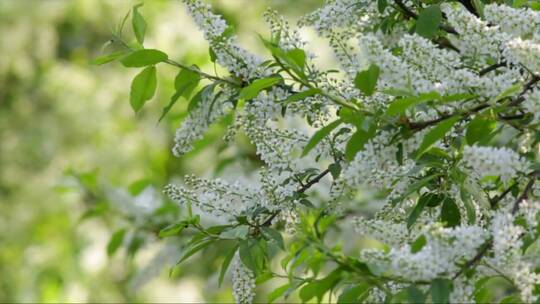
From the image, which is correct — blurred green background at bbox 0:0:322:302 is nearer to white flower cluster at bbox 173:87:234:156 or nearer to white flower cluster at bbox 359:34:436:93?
white flower cluster at bbox 173:87:234:156

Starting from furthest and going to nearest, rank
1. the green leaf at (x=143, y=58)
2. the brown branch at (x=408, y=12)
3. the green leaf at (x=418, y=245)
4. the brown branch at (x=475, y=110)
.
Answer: the brown branch at (x=408, y=12) → the green leaf at (x=143, y=58) → the brown branch at (x=475, y=110) → the green leaf at (x=418, y=245)

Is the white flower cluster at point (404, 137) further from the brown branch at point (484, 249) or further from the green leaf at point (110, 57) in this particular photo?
the green leaf at point (110, 57)

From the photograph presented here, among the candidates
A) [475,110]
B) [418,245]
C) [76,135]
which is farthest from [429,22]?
[76,135]

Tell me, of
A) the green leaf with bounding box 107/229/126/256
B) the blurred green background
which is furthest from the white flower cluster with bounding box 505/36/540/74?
the blurred green background

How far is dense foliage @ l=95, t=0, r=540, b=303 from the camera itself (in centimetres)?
159

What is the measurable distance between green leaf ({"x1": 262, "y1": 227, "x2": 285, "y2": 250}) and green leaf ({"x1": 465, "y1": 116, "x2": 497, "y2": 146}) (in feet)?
1.32

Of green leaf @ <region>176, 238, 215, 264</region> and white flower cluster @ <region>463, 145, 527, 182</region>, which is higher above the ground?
green leaf @ <region>176, 238, 215, 264</region>

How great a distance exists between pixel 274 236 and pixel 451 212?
0.35 metres

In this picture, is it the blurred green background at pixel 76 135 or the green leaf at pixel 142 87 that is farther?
the blurred green background at pixel 76 135

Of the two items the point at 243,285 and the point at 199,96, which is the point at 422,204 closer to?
the point at 243,285

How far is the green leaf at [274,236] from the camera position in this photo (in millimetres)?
1911

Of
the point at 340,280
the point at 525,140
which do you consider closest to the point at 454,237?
the point at 340,280

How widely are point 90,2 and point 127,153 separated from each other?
1.97 m

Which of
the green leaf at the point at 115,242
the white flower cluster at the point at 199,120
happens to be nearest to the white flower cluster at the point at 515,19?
the white flower cluster at the point at 199,120
